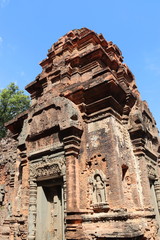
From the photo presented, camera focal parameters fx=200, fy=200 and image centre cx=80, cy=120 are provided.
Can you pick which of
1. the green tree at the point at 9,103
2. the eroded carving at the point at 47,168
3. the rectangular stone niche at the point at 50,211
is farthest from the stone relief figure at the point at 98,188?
the green tree at the point at 9,103

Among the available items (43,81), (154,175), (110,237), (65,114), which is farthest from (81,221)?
(43,81)

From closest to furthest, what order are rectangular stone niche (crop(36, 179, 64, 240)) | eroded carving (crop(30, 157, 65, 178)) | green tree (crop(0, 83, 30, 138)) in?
eroded carving (crop(30, 157, 65, 178)), rectangular stone niche (crop(36, 179, 64, 240)), green tree (crop(0, 83, 30, 138))

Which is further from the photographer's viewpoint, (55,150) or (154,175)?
(154,175)

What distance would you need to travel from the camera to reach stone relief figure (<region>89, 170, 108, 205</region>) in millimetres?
4969

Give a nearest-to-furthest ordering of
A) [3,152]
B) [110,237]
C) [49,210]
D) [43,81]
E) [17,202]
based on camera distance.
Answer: [110,237]
[49,210]
[17,202]
[43,81]
[3,152]

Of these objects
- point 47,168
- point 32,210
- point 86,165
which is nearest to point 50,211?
point 32,210

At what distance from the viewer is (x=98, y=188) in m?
5.09

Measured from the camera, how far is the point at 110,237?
4293mm

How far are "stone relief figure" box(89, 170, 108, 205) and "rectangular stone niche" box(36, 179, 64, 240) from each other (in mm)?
1130

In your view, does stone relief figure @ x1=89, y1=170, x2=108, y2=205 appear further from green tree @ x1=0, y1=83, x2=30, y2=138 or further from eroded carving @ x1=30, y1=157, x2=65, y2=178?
green tree @ x1=0, y1=83, x2=30, y2=138

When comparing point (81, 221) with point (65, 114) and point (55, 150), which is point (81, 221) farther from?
point (65, 114)

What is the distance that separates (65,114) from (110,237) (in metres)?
3.34

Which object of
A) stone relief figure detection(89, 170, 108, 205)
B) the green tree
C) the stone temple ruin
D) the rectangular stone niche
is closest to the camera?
the stone temple ruin

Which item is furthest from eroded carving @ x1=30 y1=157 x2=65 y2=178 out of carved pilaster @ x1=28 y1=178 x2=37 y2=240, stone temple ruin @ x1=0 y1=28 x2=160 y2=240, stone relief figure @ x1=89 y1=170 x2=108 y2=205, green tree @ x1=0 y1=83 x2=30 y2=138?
green tree @ x1=0 y1=83 x2=30 y2=138
